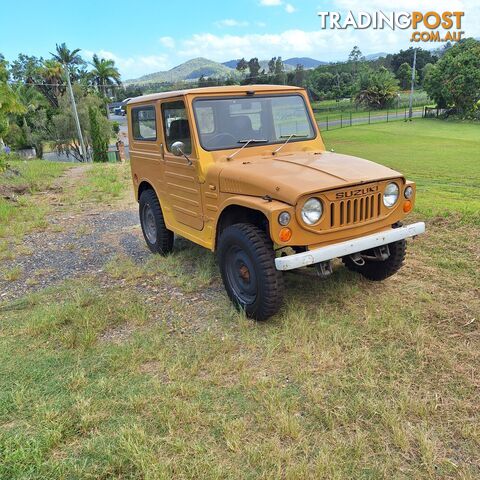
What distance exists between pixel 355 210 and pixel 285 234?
707mm

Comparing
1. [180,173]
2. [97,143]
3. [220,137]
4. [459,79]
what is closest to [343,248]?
[220,137]

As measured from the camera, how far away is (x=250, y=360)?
3.44m

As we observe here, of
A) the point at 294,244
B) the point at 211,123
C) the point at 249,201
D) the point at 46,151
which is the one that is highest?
the point at 211,123

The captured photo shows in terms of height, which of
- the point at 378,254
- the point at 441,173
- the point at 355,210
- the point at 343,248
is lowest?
the point at 441,173

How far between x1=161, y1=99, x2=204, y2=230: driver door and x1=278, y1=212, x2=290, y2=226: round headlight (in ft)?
4.57

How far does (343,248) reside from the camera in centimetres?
360

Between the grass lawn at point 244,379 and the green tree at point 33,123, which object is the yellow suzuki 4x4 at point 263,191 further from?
the green tree at point 33,123

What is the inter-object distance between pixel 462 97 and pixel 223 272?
4020cm

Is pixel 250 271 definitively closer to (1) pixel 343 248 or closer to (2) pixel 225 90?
(1) pixel 343 248

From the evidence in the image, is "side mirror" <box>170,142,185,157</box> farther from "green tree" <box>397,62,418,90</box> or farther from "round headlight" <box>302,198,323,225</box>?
"green tree" <box>397,62,418,90</box>

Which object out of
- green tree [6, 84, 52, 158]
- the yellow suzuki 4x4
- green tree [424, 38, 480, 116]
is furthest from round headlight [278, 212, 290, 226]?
green tree [6, 84, 52, 158]

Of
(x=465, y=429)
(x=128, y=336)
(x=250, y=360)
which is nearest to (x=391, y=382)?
(x=465, y=429)

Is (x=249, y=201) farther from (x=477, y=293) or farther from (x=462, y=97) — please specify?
(x=462, y=97)

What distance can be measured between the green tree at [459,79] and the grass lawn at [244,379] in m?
37.8
